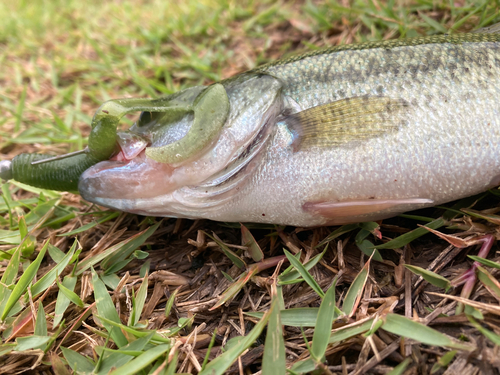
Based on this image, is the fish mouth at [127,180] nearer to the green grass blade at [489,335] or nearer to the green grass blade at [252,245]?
the green grass blade at [252,245]

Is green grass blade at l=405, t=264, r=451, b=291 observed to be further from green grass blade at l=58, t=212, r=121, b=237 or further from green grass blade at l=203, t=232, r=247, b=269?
green grass blade at l=58, t=212, r=121, b=237

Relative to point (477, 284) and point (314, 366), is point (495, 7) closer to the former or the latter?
point (477, 284)

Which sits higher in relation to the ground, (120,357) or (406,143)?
(406,143)

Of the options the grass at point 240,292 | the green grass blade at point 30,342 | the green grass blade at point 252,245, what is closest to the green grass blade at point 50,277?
the grass at point 240,292

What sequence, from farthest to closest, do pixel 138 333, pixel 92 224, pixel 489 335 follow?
pixel 92 224 < pixel 138 333 < pixel 489 335

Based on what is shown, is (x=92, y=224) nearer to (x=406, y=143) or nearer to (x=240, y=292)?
(x=240, y=292)

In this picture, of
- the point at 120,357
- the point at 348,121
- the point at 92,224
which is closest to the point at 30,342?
the point at 120,357

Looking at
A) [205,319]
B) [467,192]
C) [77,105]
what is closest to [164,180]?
[205,319]
